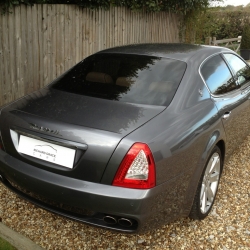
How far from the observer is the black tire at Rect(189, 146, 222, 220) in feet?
9.02

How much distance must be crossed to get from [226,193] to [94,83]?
178cm

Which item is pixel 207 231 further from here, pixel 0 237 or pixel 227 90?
pixel 0 237

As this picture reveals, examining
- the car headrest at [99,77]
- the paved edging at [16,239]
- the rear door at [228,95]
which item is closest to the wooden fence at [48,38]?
the car headrest at [99,77]

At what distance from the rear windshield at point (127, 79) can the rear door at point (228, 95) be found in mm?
398

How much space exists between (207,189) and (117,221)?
1.11 meters

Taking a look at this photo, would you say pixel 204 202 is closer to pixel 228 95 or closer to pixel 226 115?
pixel 226 115

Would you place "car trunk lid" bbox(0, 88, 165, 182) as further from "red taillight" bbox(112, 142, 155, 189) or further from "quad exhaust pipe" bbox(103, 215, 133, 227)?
"quad exhaust pipe" bbox(103, 215, 133, 227)

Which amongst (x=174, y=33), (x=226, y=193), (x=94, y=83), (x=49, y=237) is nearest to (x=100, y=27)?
(x=174, y=33)

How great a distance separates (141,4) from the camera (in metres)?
7.30

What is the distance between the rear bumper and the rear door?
109 cm

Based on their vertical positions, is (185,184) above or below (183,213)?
above

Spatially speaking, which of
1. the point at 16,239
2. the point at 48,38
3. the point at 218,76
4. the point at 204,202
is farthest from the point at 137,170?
the point at 48,38

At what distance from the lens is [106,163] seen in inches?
83.5

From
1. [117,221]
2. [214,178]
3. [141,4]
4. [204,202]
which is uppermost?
[141,4]
